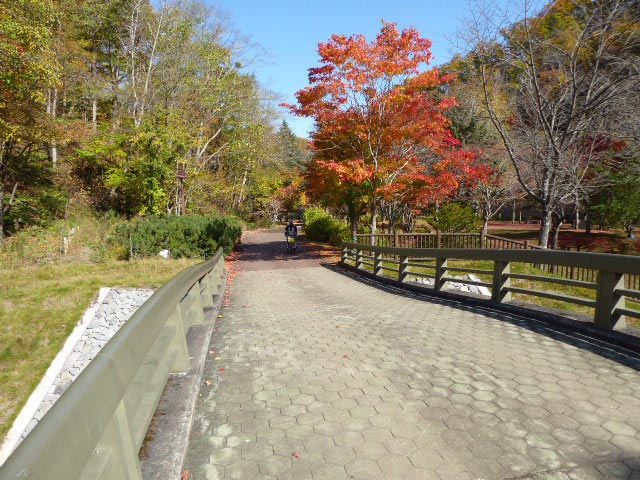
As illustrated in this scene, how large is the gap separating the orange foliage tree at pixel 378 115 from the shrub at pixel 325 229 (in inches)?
249

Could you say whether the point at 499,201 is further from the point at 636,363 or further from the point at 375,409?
the point at 375,409

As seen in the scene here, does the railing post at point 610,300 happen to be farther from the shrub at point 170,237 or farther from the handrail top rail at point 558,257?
the shrub at point 170,237

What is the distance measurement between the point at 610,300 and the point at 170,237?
52.3 feet

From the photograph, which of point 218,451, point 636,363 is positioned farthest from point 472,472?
point 636,363

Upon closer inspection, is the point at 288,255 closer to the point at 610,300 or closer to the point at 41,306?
the point at 41,306

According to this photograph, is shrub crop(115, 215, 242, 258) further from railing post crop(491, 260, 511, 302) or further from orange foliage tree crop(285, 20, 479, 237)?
railing post crop(491, 260, 511, 302)

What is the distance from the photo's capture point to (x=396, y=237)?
17250 millimetres

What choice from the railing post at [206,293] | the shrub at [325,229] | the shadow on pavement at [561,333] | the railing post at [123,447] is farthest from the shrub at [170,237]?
the railing post at [123,447]

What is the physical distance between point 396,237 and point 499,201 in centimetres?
1450

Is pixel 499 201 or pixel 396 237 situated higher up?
pixel 499 201

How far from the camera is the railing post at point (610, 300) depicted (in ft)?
15.9

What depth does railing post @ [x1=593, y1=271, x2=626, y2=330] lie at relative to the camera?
4844mm

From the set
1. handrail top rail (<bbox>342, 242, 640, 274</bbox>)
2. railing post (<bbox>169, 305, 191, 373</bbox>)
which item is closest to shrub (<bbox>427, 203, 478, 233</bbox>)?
handrail top rail (<bbox>342, 242, 640, 274</bbox>)

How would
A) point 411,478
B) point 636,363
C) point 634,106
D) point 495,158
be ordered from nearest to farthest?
point 411,478
point 636,363
point 634,106
point 495,158
